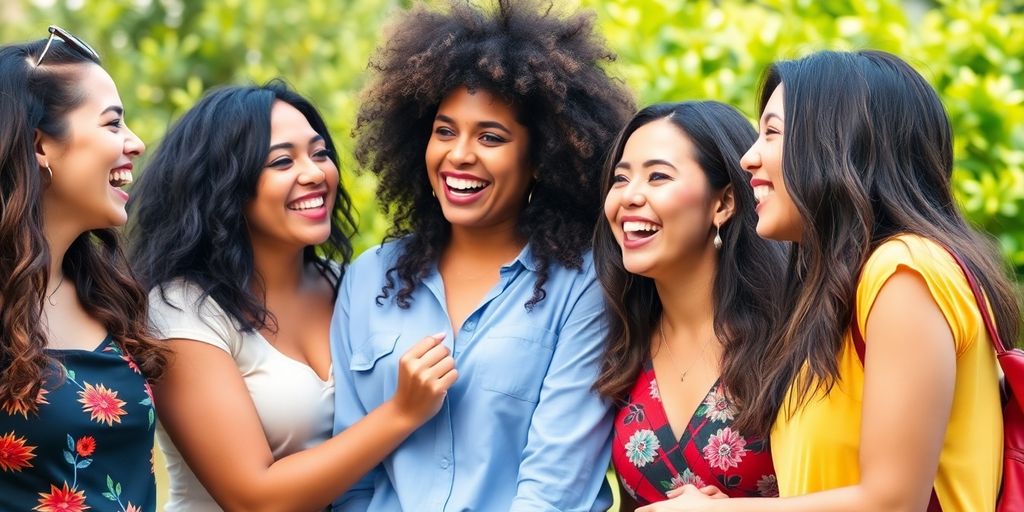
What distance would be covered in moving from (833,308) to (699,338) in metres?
0.71

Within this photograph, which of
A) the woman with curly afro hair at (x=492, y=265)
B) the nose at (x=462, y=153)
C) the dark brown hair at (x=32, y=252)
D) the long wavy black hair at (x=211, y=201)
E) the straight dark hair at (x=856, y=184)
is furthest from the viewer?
the long wavy black hair at (x=211, y=201)

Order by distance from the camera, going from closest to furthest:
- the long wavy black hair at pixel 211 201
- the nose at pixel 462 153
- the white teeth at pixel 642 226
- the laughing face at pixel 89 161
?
the laughing face at pixel 89 161
the white teeth at pixel 642 226
the nose at pixel 462 153
the long wavy black hair at pixel 211 201

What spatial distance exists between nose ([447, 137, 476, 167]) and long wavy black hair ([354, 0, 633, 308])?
166mm

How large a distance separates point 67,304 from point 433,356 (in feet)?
3.28

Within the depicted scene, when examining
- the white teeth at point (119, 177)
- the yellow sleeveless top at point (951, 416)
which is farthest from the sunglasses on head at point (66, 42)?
the yellow sleeveless top at point (951, 416)

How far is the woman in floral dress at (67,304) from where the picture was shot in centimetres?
297

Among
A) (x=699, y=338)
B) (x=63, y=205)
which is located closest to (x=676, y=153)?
(x=699, y=338)

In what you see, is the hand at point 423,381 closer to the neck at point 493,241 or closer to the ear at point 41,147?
the neck at point 493,241

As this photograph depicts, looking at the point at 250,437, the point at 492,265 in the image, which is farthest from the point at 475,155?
the point at 250,437

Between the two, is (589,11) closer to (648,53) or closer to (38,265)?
(648,53)

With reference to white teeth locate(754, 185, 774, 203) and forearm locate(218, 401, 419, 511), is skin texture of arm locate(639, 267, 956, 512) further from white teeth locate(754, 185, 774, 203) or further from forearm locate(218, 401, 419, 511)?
forearm locate(218, 401, 419, 511)

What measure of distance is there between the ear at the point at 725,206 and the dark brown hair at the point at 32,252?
5.28ft

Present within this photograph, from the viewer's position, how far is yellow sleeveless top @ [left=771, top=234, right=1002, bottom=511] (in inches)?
105

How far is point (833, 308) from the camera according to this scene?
2826 millimetres
